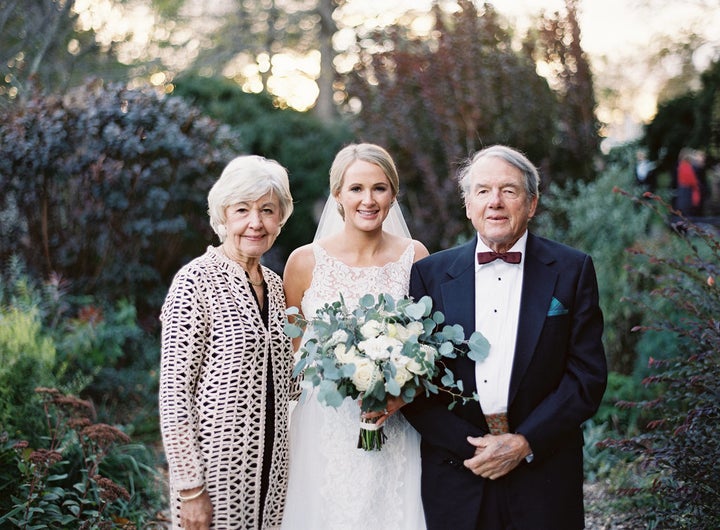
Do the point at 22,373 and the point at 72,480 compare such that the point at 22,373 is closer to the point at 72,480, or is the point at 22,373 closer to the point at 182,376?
the point at 72,480

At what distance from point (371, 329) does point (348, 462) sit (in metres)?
0.94

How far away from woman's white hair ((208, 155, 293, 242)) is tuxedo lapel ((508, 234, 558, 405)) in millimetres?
1122

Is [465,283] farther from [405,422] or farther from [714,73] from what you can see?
[714,73]

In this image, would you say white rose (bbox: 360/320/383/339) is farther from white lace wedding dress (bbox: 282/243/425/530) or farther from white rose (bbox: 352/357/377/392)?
white lace wedding dress (bbox: 282/243/425/530)

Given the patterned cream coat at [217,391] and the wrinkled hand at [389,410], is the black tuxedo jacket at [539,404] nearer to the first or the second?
the wrinkled hand at [389,410]

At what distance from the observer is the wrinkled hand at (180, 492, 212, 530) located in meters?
2.88

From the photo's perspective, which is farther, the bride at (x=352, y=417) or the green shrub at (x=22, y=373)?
the green shrub at (x=22, y=373)

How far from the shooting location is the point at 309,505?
3.65m

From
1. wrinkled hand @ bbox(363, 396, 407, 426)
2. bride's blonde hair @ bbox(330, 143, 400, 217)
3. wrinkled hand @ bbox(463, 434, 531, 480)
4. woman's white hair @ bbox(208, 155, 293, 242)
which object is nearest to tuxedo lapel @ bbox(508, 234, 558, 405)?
wrinkled hand @ bbox(463, 434, 531, 480)

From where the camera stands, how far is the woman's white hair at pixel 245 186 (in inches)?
123

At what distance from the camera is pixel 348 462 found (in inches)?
141

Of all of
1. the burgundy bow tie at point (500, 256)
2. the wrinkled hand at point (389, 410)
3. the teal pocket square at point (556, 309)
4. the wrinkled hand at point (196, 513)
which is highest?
the burgundy bow tie at point (500, 256)

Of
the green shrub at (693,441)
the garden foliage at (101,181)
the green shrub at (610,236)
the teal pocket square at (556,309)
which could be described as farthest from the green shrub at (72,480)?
the green shrub at (610,236)

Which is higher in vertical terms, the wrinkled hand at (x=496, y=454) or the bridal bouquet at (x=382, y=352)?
the bridal bouquet at (x=382, y=352)
